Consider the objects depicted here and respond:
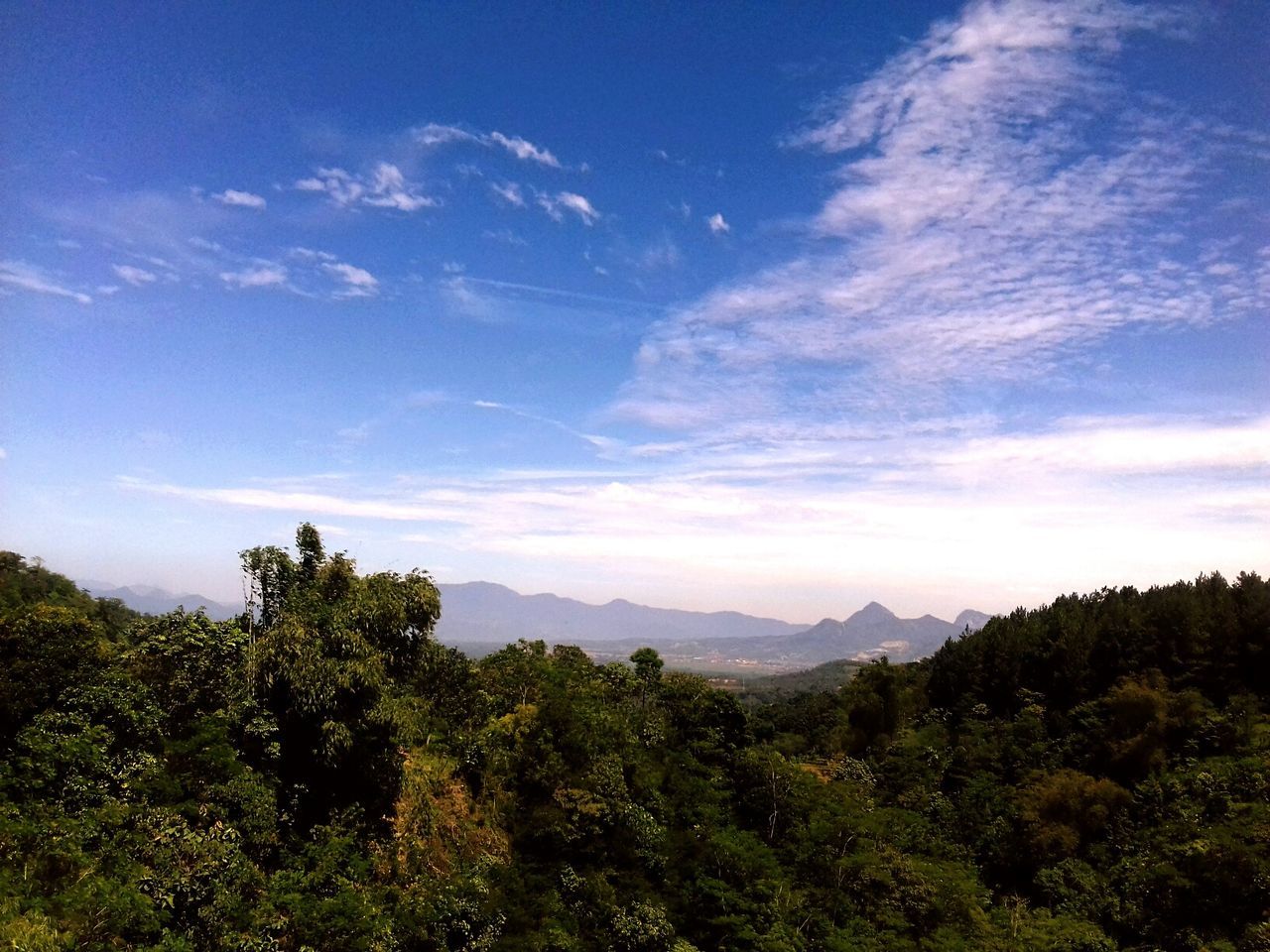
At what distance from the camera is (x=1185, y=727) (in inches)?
1414

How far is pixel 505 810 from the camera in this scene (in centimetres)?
2217

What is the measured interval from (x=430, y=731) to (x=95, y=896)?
12530mm

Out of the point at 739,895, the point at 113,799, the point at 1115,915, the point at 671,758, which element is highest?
the point at 113,799

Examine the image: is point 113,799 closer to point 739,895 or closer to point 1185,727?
point 739,895

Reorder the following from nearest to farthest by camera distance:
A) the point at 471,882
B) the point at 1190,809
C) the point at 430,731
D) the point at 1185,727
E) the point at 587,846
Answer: the point at 471,882
the point at 587,846
the point at 430,731
the point at 1190,809
the point at 1185,727

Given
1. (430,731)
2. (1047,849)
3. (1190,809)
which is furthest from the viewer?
(1047,849)

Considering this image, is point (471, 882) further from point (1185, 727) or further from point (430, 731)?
point (1185, 727)

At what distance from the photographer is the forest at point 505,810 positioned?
43.4 feet

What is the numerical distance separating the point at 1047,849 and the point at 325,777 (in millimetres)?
32521

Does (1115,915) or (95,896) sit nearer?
(95,896)

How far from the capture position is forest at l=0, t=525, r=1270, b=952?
13234mm

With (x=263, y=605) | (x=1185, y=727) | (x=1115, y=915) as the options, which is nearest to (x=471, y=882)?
(x=263, y=605)

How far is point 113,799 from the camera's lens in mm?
13258

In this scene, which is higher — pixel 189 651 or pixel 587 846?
pixel 189 651
